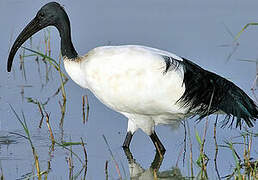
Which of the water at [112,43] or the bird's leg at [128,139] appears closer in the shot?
the water at [112,43]

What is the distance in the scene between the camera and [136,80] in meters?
5.86

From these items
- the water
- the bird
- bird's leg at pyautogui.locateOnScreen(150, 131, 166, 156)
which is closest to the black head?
the bird

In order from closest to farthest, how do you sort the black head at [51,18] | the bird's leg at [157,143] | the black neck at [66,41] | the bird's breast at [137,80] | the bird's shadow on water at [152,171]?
the bird's shadow on water at [152,171]
the bird's breast at [137,80]
the bird's leg at [157,143]
the black neck at [66,41]
the black head at [51,18]

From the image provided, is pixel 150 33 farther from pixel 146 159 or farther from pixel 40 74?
pixel 146 159

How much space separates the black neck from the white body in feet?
1.16

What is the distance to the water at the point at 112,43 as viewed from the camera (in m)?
5.90

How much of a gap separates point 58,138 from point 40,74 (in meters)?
1.83

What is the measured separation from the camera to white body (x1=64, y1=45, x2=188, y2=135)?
19.2 feet

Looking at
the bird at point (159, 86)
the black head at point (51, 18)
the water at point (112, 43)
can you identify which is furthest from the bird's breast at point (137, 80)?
the black head at point (51, 18)

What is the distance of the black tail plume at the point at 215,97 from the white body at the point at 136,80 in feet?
0.21

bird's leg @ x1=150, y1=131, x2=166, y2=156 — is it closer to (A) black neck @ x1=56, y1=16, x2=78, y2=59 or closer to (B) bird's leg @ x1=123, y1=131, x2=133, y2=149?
(B) bird's leg @ x1=123, y1=131, x2=133, y2=149

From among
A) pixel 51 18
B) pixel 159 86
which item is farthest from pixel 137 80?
pixel 51 18

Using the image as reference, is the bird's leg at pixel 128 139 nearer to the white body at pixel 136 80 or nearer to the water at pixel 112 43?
the water at pixel 112 43

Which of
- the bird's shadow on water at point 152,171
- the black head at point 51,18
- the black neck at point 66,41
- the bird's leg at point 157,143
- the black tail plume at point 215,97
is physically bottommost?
the bird's shadow on water at point 152,171
